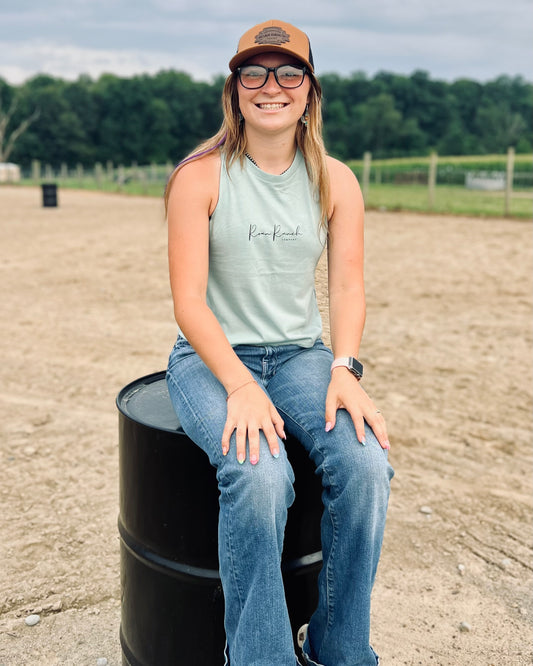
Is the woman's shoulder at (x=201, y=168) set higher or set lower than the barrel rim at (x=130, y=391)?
higher

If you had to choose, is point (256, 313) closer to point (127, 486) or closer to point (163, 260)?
point (127, 486)

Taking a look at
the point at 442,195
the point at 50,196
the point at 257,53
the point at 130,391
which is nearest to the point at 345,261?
the point at 257,53

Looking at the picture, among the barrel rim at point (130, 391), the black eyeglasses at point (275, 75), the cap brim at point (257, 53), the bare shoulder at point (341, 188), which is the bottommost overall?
the barrel rim at point (130, 391)

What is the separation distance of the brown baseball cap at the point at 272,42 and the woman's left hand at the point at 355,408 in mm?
877

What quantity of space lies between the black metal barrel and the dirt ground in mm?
537

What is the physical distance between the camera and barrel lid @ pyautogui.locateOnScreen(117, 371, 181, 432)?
5.77ft

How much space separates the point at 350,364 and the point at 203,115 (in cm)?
8539

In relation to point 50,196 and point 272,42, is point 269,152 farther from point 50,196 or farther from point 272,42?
point 50,196

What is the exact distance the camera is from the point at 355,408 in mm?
1690

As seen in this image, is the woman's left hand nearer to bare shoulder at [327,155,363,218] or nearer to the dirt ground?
bare shoulder at [327,155,363,218]

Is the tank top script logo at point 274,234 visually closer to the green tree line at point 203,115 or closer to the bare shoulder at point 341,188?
the bare shoulder at point 341,188

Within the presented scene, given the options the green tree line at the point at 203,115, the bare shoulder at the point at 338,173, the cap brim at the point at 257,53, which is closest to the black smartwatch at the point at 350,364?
the bare shoulder at the point at 338,173

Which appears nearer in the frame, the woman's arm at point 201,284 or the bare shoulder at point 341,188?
Answer: the woman's arm at point 201,284

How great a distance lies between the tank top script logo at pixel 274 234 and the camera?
1.88 metres
